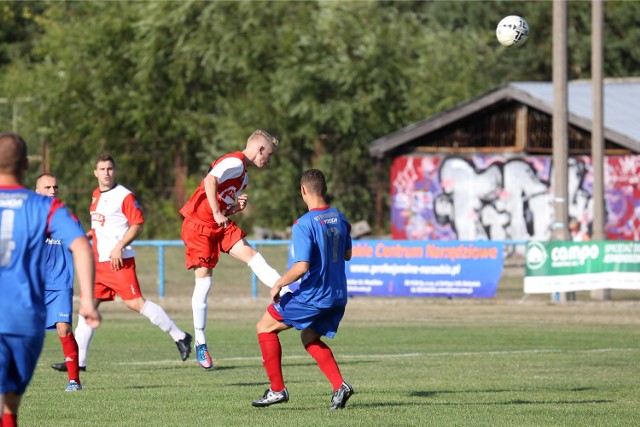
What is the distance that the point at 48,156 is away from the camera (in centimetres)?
4909

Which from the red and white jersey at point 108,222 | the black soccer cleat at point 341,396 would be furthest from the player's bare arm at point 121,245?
the black soccer cleat at point 341,396

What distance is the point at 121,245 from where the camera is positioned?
11266mm

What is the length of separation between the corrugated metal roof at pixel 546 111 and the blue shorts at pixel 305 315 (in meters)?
25.2

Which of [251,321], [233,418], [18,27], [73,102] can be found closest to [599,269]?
[251,321]

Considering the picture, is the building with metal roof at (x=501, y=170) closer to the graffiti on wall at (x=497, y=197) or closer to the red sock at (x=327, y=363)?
the graffiti on wall at (x=497, y=197)

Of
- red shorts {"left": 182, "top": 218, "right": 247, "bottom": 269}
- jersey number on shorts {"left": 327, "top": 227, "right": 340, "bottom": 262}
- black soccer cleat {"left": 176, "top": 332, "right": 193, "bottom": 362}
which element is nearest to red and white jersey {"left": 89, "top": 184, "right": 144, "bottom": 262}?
red shorts {"left": 182, "top": 218, "right": 247, "bottom": 269}

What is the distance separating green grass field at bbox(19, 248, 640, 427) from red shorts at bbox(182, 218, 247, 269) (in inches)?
46.7

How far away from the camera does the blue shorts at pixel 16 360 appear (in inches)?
249

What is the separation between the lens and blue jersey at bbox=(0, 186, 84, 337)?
6.32 metres

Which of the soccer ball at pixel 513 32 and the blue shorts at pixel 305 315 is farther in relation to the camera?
the soccer ball at pixel 513 32

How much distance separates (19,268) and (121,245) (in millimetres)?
4897

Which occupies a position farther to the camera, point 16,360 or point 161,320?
point 161,320

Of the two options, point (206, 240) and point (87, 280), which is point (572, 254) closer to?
point (206, 240)

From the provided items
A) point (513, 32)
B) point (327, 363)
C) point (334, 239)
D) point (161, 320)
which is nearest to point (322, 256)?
point (334, 239)
